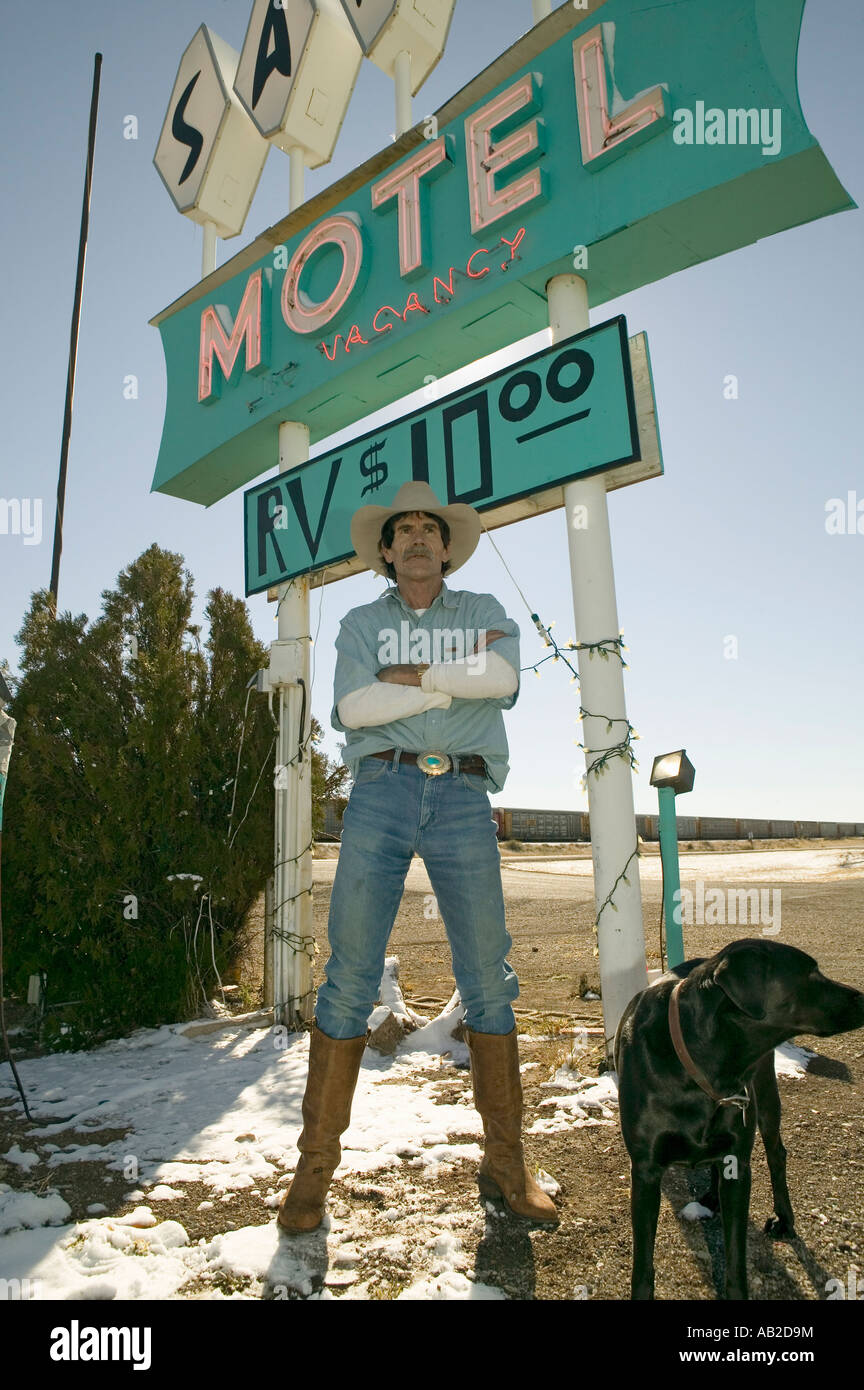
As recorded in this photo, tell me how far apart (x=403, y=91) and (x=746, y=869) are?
15.6m

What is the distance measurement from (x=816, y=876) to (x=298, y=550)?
14.3 metres

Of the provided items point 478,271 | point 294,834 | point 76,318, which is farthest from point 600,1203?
point 76,318

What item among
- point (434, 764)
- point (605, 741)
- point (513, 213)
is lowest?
point (434, 764)

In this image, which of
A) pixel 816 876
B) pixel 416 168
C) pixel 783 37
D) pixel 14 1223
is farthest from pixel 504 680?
pixel 816 876

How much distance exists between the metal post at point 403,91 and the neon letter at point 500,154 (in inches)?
35.7

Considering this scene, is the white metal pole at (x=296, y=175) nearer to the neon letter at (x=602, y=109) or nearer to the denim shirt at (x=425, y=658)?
the neon letter at (x=602, y=109)

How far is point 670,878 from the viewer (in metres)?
3.86

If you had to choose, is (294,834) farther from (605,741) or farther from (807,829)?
(807,829)

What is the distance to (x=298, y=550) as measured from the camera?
5656 millimetres

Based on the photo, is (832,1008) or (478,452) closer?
(832,1008)

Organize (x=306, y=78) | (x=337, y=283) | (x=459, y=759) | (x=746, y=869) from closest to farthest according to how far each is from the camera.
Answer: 1. (x=459, y=759)
2. (x=337, y=283)
3. (x=306, y=78)
4. (x=746, y=869)

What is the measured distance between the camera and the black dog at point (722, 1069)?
1934 mm

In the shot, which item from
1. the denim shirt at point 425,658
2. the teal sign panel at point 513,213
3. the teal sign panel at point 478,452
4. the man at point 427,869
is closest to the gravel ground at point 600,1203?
the man at point 427,869
